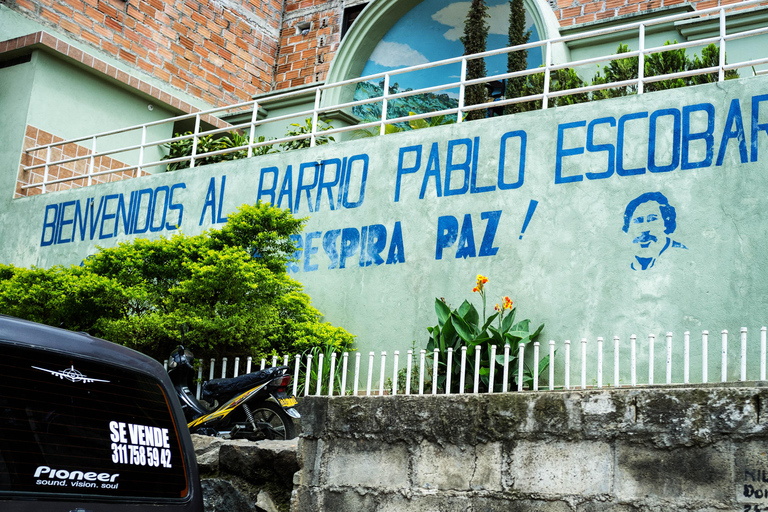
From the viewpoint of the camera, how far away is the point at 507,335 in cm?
781

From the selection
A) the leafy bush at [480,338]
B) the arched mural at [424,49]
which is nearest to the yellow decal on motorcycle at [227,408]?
the leafy bush at [480,338]

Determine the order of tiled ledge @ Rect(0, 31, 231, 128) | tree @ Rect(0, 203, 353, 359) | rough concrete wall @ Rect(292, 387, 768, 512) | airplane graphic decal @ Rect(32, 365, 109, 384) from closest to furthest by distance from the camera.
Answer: airplane graphic decal @ Rect(32, 365, 109, 384) < rough concrete wall @ Rect(292, 387, 768, 512) < tree @ Rect(0, 203, 353, 359) < tiled ledge @ Rect(0, 31, 231, 128)

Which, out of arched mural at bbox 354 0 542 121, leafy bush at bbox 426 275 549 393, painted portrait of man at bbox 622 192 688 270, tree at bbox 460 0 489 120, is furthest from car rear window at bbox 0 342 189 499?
arched mural at bbox 354 0 542 121

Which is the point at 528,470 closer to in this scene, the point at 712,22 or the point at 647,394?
the point at 647,394

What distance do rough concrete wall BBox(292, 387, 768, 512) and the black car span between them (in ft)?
8.47

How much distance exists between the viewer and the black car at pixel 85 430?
9.78 ft

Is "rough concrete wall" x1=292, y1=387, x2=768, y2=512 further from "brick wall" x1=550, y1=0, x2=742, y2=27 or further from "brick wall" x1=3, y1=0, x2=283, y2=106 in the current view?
"brick wall" x1=3, y1=0, x2=283, y2=106

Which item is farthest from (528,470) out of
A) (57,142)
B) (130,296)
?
(57,142)

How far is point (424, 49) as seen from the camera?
58.5 ft

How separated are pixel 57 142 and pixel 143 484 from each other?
11.8 metres

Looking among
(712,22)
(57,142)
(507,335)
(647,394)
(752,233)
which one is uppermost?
(712,22)

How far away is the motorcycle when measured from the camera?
7.38 m

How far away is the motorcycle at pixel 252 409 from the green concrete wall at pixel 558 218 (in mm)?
1931

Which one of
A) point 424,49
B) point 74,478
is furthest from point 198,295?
point 424,49
